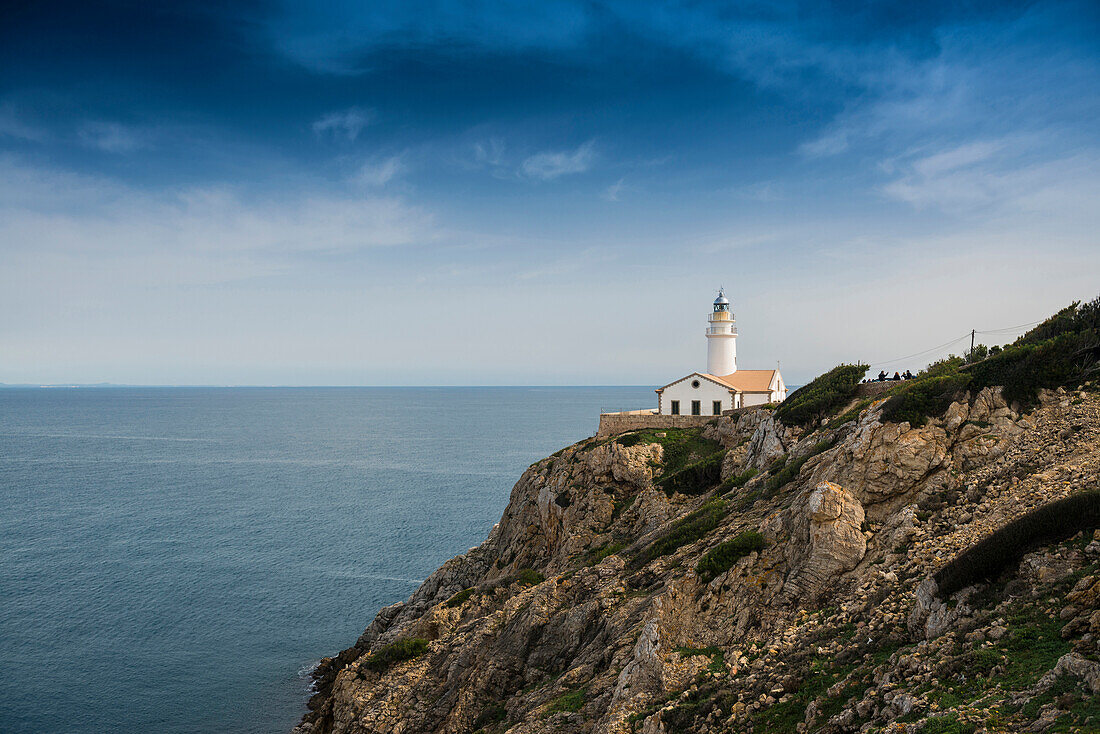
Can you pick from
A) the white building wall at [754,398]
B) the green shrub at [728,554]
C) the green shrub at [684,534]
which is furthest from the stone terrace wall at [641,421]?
the green shrub at [728,554]

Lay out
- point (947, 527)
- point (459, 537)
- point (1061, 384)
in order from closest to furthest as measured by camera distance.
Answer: point (947, 527) < point (1061, 384) < point (459, 537)

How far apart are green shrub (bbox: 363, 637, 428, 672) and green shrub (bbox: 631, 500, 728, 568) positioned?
1286 centimetres

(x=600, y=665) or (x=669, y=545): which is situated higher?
(x=669, y=545)

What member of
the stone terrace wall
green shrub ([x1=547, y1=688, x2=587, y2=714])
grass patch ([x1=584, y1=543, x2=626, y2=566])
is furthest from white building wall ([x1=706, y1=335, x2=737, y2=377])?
green shrub ([x1=547, y1=688, x2=587, y2=714])

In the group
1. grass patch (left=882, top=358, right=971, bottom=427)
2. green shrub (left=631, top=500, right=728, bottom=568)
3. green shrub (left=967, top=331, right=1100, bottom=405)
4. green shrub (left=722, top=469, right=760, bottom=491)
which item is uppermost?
green shrub (left=967, top=331, right=1100, bottom=405)

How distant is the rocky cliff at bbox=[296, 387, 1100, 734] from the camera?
10.8 metres

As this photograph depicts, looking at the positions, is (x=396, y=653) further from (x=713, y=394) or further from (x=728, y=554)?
(x=713, y=394)

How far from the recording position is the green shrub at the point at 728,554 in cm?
1894

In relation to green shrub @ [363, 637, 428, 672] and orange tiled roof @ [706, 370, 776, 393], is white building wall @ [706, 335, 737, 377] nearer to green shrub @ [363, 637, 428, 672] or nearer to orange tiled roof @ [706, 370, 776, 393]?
orange tiled roof @ [706, 370, 776, 393]

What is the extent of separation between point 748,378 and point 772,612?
44603 millimetres

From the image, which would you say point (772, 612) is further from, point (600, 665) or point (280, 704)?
point (280, 704)

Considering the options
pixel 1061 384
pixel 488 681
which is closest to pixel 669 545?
pixel 488 681

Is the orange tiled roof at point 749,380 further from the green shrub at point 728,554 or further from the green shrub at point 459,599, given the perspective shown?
the green shrub at point 728,554

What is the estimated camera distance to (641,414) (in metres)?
52.7
